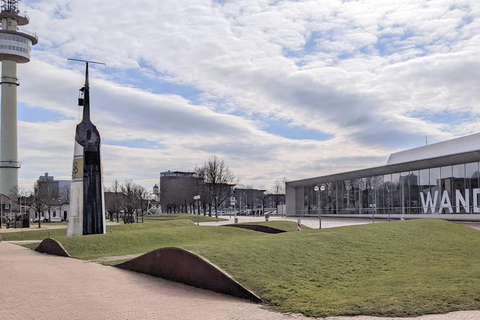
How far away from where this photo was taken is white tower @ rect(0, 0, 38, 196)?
77188 millimetres

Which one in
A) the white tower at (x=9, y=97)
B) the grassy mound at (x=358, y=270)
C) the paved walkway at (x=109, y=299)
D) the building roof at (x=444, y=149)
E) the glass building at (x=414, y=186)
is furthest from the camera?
the white tower at (x=9, y=97)

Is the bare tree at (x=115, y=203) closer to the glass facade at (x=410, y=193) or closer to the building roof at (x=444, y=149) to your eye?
the glass facade at (x=410, y=193)

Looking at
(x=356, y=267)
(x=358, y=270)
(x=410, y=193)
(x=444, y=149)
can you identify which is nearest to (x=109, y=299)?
(x=358, y=270)

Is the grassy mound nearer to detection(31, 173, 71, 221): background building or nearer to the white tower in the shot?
detection(31, 173, 71, 221): background building

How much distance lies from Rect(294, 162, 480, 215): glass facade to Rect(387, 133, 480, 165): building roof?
2.63m

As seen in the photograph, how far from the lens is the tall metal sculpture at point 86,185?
982 inches

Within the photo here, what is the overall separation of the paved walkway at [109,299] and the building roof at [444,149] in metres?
33.4

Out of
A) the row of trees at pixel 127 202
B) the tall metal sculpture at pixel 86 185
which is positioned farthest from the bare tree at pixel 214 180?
the tall metal sculpture at pixel 86 185

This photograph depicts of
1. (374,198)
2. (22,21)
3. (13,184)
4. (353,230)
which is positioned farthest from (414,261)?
(22,21)

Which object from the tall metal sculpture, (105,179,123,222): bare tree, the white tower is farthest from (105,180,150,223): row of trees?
the tall metal sculpture

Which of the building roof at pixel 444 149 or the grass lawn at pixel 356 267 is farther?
the building roof at pixel 444 149

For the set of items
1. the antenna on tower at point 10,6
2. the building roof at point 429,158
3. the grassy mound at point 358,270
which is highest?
the antenna on tower at point 10,6

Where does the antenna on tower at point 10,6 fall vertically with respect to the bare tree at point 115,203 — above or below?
above

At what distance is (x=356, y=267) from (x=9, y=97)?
77469mm
